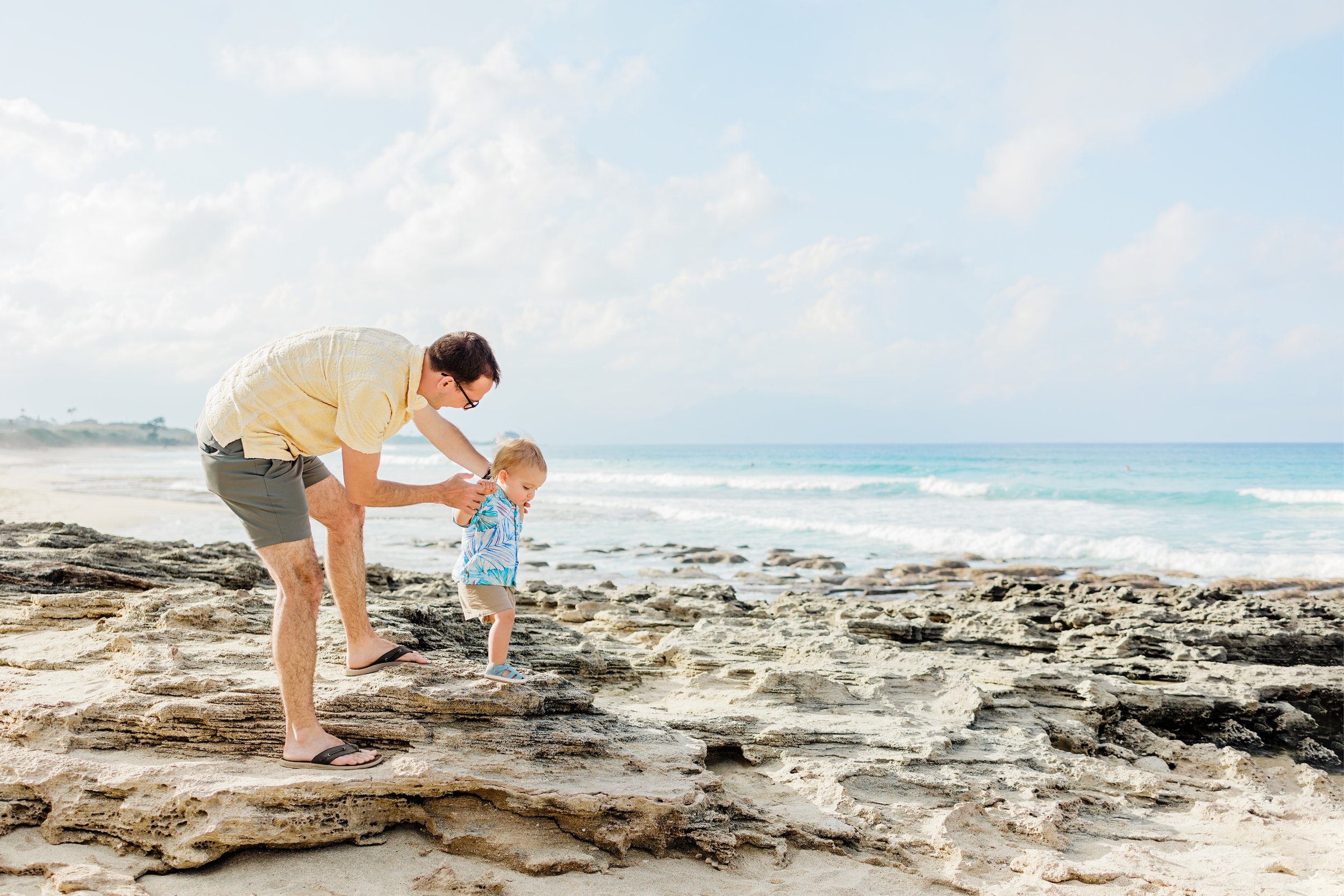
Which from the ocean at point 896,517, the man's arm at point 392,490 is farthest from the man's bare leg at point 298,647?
the ocean at point 896,517

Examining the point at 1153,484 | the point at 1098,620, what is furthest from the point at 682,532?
the point at 1153,484

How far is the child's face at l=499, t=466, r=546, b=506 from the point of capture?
4258 mm

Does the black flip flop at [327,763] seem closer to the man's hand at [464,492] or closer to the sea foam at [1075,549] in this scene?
the man's hand at [464,492]

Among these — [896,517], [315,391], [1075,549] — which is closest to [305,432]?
[315,391]

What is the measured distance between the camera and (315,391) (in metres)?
3.60

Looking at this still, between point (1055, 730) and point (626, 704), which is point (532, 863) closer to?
point (626, 704)

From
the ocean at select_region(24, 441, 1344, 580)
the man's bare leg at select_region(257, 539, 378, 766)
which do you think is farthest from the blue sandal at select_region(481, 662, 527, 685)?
the ocean at select_region(24, 441, 1344, 580)

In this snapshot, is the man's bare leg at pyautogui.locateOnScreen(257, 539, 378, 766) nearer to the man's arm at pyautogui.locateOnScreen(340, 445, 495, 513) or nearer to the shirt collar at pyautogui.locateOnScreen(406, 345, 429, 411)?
the man's arm at pyautogui.locateOnScreen(340, 445, 495, 513)

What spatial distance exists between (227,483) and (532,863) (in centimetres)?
204

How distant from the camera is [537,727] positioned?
12.6ft

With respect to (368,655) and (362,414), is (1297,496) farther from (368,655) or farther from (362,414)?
(362,414)

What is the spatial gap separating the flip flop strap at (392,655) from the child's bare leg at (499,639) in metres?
0.44

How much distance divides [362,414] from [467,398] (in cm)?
47

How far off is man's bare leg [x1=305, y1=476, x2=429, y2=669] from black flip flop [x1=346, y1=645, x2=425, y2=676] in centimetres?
1
